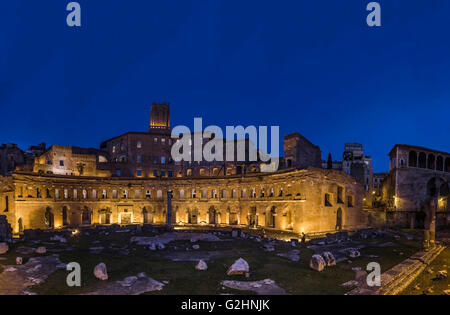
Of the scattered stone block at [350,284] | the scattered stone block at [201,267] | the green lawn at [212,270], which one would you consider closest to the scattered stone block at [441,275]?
the green lawn at [212,270]

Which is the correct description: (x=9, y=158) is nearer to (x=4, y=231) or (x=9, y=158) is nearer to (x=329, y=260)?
(x=4, y=231)

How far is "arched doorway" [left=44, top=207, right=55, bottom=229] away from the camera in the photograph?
150 ft

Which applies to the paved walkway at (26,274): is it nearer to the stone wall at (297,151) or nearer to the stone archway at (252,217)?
the stone archway at (252,217)

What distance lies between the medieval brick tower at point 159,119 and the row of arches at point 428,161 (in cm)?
5384

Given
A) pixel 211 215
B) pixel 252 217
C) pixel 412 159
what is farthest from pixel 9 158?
pixel 412 159

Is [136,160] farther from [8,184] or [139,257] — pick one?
[139,257]

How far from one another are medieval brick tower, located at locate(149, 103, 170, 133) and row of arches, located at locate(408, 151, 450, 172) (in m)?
53.8

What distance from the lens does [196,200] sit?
51812 mm

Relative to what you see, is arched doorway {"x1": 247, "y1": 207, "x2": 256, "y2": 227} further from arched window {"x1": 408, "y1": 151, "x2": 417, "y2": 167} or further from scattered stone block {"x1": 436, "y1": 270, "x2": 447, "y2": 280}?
scattered stone block {"x1": 436, "y1": 270, "x2": 447, "y2": 280}

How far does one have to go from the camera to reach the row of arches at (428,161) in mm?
49656

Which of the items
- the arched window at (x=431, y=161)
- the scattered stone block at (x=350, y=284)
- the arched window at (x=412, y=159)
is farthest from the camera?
the arched window at (x=431, y=161)

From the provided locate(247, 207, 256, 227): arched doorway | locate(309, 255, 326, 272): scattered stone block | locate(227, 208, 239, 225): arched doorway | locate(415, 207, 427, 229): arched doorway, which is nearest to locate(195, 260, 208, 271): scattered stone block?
locate(309, 255, 326, 272): scattered stone block
